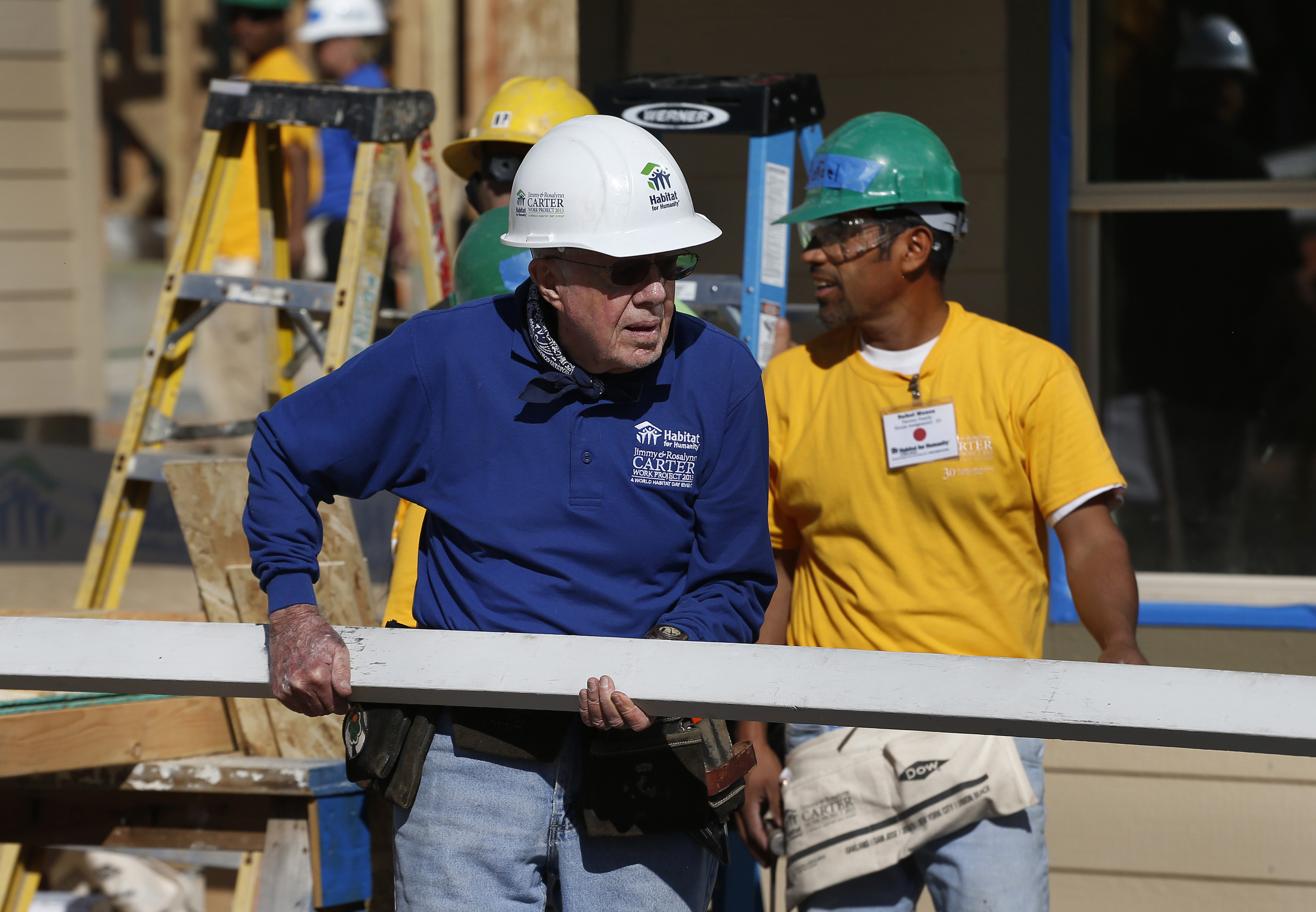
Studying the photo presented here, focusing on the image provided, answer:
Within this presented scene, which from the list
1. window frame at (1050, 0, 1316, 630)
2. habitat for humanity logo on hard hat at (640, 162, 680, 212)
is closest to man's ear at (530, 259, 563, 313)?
habitat for humanity logo on hard hat at (640, 162, 680, 212)

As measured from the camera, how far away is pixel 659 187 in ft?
7.11

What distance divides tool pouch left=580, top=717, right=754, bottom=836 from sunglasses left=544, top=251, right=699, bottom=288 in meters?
0.72

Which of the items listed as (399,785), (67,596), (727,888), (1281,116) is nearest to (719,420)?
(399,785)

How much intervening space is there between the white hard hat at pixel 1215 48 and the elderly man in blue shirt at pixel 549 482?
2865 millimetres

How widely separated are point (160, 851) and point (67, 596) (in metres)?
3.23

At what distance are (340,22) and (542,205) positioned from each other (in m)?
4.46

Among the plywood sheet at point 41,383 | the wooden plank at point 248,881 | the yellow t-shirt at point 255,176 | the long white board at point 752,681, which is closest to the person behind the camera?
the long white board at point 752,681

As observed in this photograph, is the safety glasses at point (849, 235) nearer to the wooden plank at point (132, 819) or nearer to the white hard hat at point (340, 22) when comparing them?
the wooden plank at point (132, 819)

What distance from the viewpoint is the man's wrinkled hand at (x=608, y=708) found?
1.91 metres

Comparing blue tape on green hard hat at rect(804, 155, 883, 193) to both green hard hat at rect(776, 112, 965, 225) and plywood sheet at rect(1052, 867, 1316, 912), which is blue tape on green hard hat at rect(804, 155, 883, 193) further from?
plywood sheet at rect(1052, 867, 1316, 912)

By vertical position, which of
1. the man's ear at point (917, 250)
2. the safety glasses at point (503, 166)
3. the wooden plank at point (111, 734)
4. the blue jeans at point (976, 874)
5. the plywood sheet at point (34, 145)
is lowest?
the blue jeans at point (976, 874)

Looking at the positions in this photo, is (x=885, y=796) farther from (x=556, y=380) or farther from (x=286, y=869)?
(x=286, y=869)

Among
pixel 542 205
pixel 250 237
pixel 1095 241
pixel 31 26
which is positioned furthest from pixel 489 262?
pixel 31 26

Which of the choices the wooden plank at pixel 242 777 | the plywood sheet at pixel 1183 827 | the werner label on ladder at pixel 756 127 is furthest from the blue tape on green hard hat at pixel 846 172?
the plywood sheet at pixel 1183 827
